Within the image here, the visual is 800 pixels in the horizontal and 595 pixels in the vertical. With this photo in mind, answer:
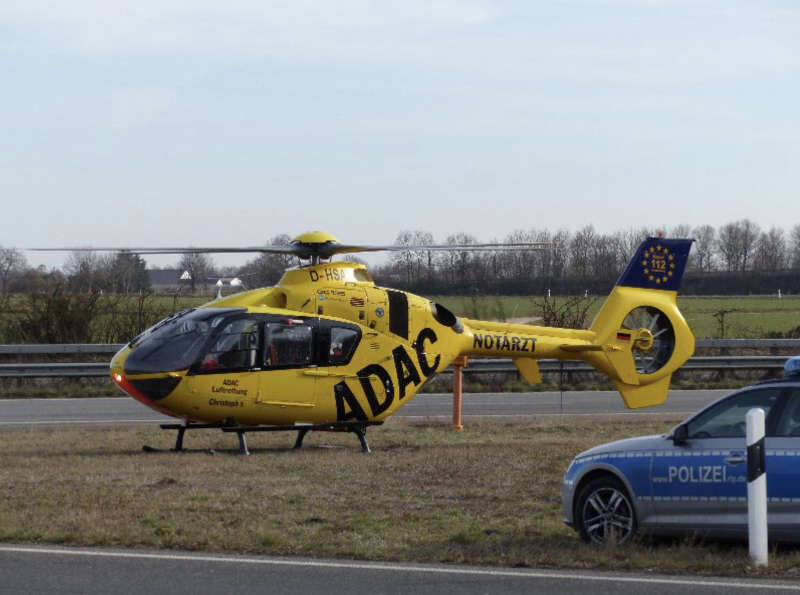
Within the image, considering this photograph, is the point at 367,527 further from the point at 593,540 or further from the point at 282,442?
the point at 282,442

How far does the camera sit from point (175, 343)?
15.6 metres

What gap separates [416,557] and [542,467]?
16.3ft

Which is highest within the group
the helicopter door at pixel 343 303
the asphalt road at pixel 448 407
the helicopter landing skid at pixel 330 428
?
the helicopter door at pixel 343 303

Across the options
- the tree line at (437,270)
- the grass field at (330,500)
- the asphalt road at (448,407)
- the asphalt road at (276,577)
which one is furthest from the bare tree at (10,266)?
the asphalt road at (276,577)

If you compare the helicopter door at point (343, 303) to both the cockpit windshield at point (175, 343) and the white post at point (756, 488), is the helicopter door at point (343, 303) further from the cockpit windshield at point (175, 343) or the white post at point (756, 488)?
the white post at point (756, 488)

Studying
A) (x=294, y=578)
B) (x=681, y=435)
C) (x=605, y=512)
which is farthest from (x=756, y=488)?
(x=294, y=578)

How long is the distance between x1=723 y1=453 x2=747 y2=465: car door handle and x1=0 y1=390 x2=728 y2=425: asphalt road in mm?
13280

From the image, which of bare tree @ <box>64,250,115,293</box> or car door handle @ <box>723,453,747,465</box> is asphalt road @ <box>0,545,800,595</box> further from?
bare tree @ <box>64,250,115,293</box>

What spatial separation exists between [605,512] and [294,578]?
2.63 metres

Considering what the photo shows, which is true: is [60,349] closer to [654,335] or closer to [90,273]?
[90,273]

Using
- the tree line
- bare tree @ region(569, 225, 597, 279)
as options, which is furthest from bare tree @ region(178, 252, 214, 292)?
bare tree @ region(569, 225, 597, 279)

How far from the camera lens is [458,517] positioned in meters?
10.9

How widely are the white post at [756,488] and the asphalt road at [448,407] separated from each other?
540 inches

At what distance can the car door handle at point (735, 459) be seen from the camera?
28.9 ft
